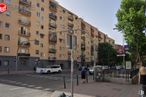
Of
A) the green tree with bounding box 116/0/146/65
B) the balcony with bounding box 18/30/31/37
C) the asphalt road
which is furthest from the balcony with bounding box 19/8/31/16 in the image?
→ the green tree with bounding box 116/0/146/65

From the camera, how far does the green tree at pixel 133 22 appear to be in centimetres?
2564

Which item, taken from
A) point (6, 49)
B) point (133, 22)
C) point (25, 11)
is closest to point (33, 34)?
point (25, 11)

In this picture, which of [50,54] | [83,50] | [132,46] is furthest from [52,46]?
[132,46]

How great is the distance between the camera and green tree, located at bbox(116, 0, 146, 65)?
25641 millimetres

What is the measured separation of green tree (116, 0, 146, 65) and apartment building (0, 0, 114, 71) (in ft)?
45.9

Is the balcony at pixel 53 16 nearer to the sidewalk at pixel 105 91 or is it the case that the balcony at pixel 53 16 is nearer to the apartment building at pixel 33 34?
the apartment building at pixel 33 34

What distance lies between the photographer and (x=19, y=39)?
188 ft

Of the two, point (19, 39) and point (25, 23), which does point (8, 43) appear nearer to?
point (19, 39)

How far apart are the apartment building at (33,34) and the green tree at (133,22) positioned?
14.0 metres

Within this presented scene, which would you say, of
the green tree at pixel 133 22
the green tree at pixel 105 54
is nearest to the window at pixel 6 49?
the green tree at pixel 133 22

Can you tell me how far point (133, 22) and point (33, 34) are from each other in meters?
39.8

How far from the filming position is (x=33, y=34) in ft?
205

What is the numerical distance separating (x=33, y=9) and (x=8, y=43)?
12497 millimetres

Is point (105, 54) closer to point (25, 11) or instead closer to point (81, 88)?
point (25, 11)
